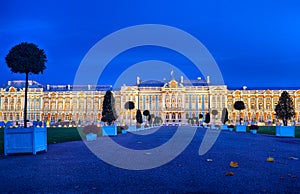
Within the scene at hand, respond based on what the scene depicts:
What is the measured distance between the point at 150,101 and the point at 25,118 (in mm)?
77236

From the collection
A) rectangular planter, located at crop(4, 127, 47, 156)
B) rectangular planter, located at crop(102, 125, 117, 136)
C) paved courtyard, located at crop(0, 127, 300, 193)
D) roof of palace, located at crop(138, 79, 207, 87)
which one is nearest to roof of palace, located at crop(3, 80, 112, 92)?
roof of palace, located at crop(138, 79, 207, 87)

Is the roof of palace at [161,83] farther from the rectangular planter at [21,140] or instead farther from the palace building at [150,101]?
the rectangular planter at [21,140]

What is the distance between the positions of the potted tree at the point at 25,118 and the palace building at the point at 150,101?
242 feet

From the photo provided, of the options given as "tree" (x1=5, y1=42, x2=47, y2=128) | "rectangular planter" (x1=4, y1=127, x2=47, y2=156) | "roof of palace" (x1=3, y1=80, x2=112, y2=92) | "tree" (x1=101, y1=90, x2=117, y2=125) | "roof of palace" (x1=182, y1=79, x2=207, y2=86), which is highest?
"roof of palace" (x1=182, y1=79, x2=207, y2=86)

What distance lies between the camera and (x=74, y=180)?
5746mm

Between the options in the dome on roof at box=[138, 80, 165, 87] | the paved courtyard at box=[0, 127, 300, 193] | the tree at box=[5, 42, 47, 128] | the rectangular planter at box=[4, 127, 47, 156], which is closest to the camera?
the paved courtyard at box=[0, 127, 300, 193]

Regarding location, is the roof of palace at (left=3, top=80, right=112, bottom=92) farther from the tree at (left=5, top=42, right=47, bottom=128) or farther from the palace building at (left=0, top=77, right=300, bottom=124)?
the tree at (left=5, top=42, right=47, bottom=128)

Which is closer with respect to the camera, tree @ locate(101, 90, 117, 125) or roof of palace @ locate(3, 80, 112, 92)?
tree @ locate(101, 90, 117, 125)

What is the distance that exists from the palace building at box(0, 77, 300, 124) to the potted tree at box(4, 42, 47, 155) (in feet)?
242

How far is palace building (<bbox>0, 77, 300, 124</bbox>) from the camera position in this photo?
86.6m

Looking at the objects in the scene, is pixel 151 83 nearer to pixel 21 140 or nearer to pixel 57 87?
pixel 57 87

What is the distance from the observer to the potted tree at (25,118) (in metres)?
9.61

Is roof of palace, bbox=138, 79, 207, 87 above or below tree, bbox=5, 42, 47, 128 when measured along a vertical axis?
above

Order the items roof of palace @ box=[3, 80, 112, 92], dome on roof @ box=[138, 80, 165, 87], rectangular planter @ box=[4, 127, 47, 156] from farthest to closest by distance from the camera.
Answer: roof of palace @ box=[3, 80, 112, 92] → dome on roof @ box=[138, 80, 165, 87] → rectangular planter @ box=[4, 127, 47, 156]
